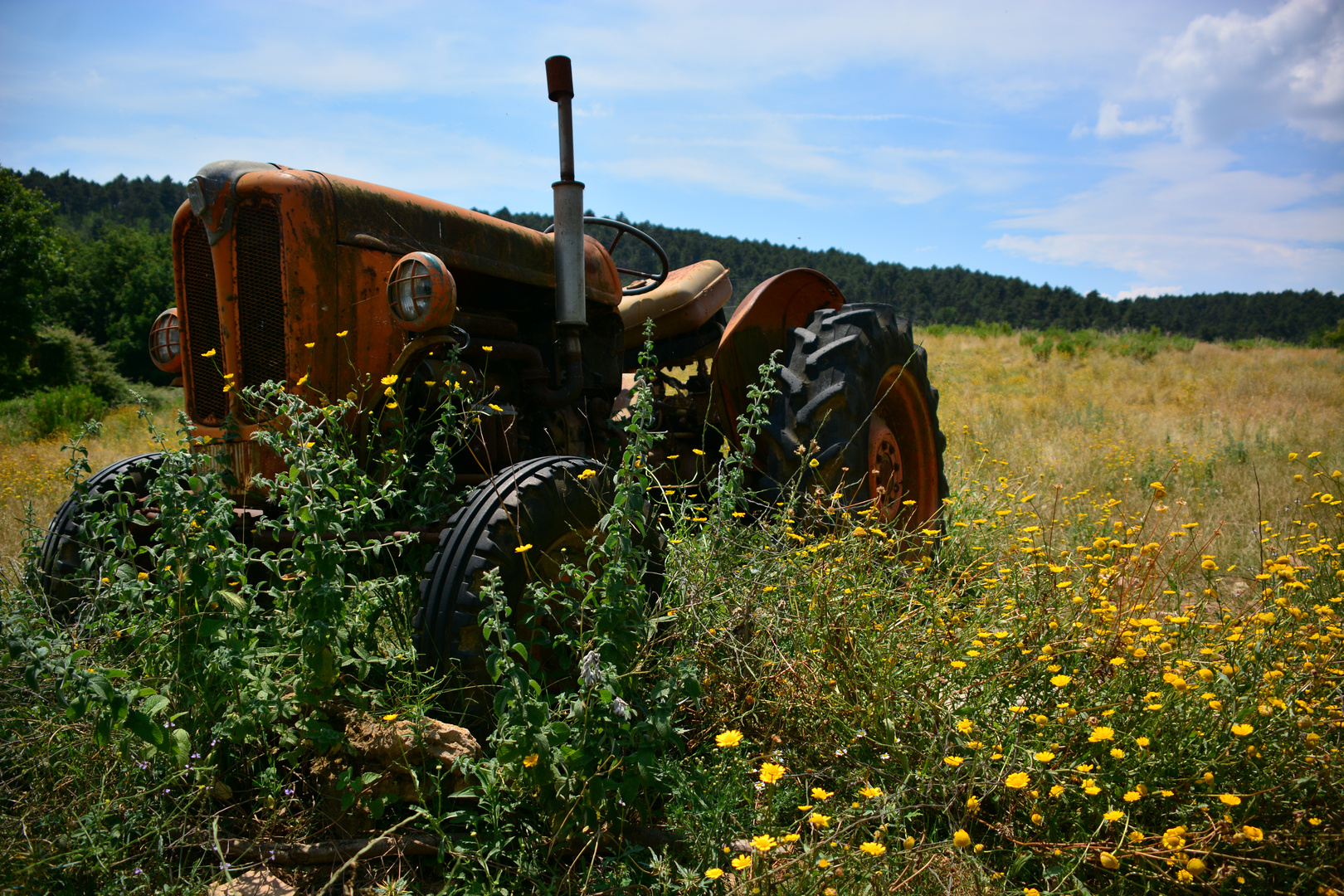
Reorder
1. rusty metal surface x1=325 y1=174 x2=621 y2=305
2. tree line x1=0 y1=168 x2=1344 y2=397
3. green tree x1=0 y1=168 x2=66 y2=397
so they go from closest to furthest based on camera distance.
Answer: rusty metal surface x1=325 y1=174 x2=621 y2=305, green tree x1=0 y1=168 x2=66 y2=397, tree line x1=0 y1=168 x2=1344 y2=397

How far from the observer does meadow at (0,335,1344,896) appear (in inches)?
62.5

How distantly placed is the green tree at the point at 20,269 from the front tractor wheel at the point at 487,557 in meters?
24.9

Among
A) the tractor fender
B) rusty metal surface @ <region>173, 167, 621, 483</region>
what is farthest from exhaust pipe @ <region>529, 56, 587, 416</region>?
the tractor fender

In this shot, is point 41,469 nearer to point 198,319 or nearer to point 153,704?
point 198,319

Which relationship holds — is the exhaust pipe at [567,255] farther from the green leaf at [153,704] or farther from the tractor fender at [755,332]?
the green leaf at [153,704]

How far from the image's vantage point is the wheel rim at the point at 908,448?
12.8 ft

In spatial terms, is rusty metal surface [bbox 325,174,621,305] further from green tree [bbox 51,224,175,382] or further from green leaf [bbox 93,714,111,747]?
green tree [bbox 51,224,175,382]

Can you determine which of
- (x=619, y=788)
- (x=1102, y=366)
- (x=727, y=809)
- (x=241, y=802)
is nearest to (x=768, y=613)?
(x=727, y=809)

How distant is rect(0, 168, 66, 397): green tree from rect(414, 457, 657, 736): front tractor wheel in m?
24.9

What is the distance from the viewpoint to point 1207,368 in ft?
49.6

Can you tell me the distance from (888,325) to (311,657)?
308 centimetres

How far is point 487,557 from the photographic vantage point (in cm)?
198

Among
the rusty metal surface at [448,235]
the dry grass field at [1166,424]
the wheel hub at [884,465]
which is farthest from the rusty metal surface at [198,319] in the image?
the dry grass field at [1166,424]

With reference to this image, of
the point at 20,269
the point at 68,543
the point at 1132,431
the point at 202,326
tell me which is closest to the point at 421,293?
the point at 202,326
